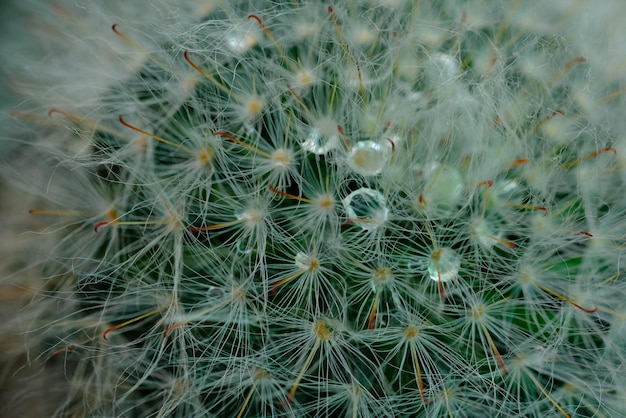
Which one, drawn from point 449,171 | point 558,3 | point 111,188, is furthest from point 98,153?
point 558,3

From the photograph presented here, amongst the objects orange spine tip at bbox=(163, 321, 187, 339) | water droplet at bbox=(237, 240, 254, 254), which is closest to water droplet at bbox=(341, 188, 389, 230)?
water droplet at bbox=(237, 240, 254, 254)

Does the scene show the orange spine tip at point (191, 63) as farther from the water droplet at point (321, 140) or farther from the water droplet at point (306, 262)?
the water droplet at point (306, 262)

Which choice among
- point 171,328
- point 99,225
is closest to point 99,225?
point 99,225

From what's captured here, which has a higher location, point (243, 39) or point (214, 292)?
point (243, 39)

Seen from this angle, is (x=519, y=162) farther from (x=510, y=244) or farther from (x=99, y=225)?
(x=99, y=225)

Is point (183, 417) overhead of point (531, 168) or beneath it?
beneath

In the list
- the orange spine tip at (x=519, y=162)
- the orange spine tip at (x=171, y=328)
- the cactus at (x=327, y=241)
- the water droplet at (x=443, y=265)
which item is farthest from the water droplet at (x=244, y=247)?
the orange spine tip at (x=519, y=162)

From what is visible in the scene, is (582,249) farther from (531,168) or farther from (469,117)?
(469,117)

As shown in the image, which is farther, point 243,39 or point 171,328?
point 243,39
